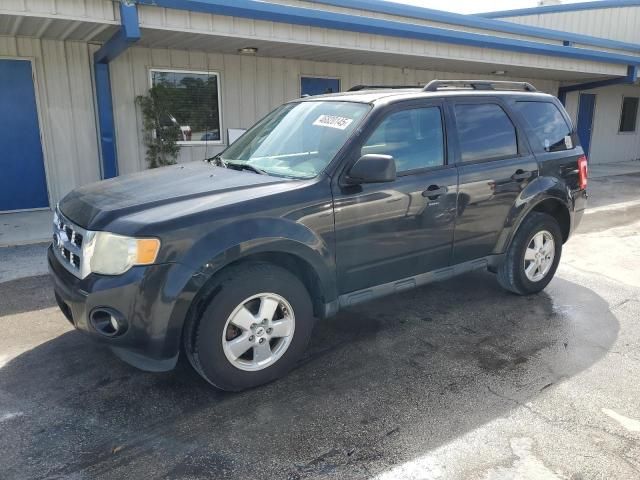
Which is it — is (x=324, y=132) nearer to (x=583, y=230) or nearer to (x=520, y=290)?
(x=520, y=290)

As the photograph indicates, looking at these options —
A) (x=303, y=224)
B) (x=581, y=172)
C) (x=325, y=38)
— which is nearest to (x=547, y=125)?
(x=581, y=172)

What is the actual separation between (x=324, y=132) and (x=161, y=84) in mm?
6117

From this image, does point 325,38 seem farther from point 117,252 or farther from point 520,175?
point 117,252

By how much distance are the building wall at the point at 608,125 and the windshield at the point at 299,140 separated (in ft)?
51.2

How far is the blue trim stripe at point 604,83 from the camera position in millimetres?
14852

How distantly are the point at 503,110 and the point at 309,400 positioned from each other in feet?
10.00

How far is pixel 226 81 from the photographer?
9.61 metres

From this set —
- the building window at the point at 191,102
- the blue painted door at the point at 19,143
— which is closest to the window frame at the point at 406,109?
the building window at the point at 191,102

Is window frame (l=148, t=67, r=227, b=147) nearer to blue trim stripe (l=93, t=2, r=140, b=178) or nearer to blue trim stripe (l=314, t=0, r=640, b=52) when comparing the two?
blue trim stripe (l=93, t=2, r=140, b=178)

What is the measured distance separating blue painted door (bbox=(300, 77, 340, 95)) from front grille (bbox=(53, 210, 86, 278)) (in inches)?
314

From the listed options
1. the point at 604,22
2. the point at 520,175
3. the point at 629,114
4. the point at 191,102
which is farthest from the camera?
the point at 604,22

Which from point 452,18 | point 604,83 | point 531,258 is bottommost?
point 531,258

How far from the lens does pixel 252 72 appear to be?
9.92 m

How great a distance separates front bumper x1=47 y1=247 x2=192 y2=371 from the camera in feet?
9.21
